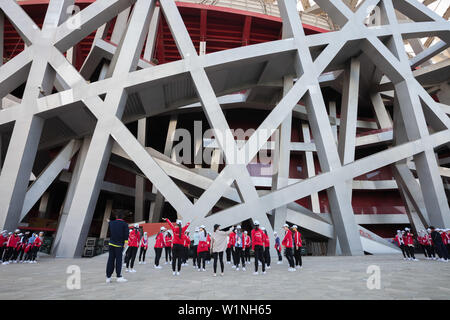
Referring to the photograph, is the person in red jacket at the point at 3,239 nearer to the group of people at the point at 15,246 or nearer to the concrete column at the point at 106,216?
the group of people at the point at 15,246

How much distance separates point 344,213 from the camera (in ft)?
42.1

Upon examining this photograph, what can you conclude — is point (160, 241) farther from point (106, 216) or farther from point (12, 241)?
point (106, 216)

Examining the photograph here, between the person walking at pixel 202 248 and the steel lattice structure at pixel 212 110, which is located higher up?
the steel lattice structure at pixel 212 110

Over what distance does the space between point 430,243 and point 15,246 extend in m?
18.4

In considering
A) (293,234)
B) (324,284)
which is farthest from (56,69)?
(324,284)

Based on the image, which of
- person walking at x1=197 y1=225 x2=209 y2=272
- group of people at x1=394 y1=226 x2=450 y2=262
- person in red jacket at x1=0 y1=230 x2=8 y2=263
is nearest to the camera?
person walking at x1=197 y1=225 x2=209 y2=272

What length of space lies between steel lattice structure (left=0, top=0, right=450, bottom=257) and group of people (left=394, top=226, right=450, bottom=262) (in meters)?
1.74

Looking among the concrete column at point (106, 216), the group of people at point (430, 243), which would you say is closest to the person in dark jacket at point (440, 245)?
the group of people at point (430, 243)

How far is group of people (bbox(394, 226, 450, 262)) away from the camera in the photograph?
11219 millimetres

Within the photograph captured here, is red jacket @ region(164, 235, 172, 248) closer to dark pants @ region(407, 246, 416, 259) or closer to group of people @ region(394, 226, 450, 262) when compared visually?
group of people @ region(394, 226, 450, 262)

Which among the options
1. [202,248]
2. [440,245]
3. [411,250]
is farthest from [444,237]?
[202,248]

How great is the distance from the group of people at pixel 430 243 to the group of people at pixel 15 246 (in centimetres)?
1627

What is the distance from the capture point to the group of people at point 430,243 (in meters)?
11.2

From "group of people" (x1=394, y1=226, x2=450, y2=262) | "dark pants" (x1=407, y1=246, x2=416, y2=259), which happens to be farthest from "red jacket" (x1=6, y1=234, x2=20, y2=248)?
"dark pants" (x1=407, y1=246, x2=416, y2=259)
